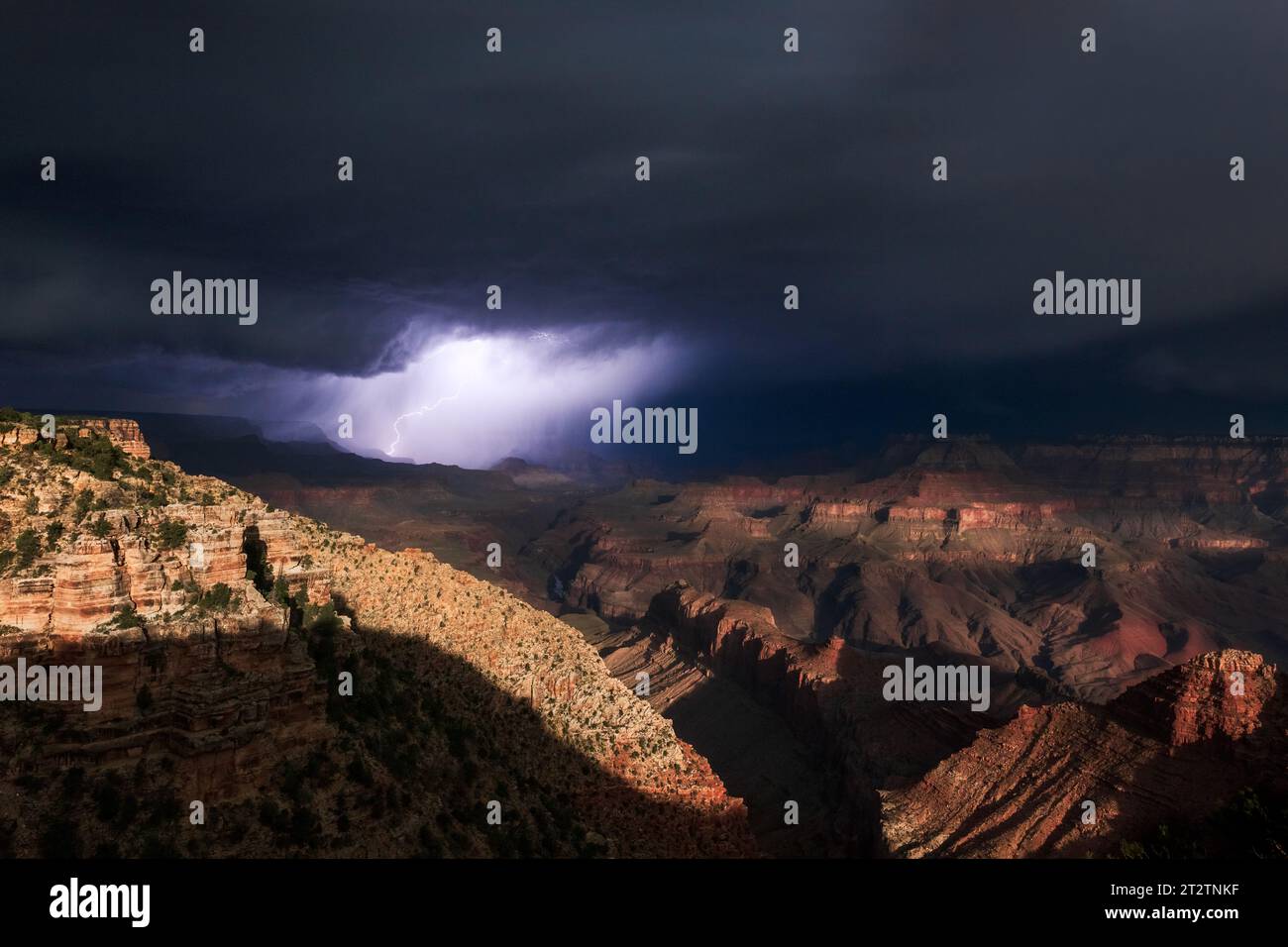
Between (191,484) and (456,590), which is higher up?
(191,484)

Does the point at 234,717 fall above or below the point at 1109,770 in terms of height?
above

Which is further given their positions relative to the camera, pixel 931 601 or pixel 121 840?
pixel 931 601

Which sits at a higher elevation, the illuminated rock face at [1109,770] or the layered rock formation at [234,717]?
the layered rock formation at [234,717]

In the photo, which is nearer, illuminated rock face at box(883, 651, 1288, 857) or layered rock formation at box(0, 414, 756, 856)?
layered rock formation at box(0, 414, 756, 856)

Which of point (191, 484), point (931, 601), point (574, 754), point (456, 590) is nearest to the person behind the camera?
point (191, 484)

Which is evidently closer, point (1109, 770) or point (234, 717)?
point (234, 717)

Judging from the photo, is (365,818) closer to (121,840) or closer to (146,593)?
(121,840)

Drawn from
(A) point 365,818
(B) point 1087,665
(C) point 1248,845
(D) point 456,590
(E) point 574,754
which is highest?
(D) point 456,590

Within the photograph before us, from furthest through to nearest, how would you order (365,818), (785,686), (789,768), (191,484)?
(785,686)
(789,768)
(191,484)
(365,818)

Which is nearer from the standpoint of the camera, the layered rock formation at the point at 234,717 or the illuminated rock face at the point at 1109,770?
the layered rock formation at the point at 234,717

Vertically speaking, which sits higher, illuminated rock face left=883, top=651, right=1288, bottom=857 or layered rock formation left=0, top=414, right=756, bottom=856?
layered rock formation left=0, top=414, right=756, bottom=856

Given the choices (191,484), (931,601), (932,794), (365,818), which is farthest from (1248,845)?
(931,601)
